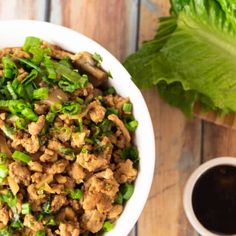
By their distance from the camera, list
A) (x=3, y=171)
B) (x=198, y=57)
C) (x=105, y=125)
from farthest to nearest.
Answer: (x=198, y=57), (x=105, y=125), (x=3, y=171)

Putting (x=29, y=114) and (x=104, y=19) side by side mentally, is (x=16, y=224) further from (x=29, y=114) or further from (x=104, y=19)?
(x=104, y=19)

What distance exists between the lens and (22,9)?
5.99ft

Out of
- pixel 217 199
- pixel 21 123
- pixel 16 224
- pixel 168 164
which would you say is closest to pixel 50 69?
pixel 21 123

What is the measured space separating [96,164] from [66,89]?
199 millimetres

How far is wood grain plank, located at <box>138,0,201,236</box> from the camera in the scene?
1.81m

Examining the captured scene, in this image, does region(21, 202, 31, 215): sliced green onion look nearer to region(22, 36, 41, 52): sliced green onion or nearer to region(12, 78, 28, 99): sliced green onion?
region(12, 78, 28, 99): sliced green onion

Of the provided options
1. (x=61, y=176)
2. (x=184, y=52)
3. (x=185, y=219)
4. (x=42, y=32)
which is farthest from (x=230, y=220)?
(x=42, y=32)

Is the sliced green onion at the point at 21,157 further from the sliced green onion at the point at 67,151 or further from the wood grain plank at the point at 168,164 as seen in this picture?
the wood grain plank at the point at 168,164

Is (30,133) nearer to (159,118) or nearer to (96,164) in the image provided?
(96,164)

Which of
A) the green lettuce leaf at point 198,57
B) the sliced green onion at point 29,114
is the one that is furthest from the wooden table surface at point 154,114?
the sliced green onion at point 29,114

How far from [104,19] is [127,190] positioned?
579 millimetres

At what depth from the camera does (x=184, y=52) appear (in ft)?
5.60

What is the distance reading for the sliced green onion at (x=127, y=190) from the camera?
149cm

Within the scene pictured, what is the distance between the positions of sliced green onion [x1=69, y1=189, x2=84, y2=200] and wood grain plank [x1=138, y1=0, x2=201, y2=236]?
1.38ft
